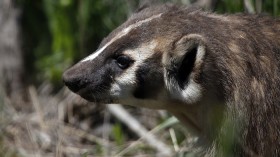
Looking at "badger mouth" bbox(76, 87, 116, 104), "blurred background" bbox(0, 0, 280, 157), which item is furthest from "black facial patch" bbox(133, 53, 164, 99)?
"blurred background" bbox(0, 0, 280, 157)

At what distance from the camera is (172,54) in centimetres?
411

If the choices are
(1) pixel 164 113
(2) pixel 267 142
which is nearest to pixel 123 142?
(1) pixel 164 113

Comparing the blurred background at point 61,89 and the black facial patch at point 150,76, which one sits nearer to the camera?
the black facial patch at point 150,76

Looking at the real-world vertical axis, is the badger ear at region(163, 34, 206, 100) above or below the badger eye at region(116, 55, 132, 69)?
below

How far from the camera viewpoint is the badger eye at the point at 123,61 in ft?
13.6

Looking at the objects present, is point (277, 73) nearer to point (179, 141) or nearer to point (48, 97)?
point (179, 141)

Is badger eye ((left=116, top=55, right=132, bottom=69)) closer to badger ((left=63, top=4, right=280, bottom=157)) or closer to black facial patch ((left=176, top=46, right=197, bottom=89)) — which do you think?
badger ((left=63, top=4, right=280, bottom=157))

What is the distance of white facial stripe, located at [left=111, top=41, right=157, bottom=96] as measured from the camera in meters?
4.14

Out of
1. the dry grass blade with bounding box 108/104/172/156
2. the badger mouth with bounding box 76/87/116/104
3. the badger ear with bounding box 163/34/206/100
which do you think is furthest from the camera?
the dry grass blade with bounding box 108/104/172/156

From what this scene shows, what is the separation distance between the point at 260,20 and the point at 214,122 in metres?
0.59

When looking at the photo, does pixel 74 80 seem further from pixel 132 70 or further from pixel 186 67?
pixel 186 67

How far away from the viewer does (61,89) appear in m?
6.99

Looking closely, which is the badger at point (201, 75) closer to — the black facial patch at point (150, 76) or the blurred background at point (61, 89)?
the black facial patch at point (150, 76)

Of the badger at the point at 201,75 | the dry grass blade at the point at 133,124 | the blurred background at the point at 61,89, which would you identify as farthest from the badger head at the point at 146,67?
the dry grass blade at the point at 133,124
